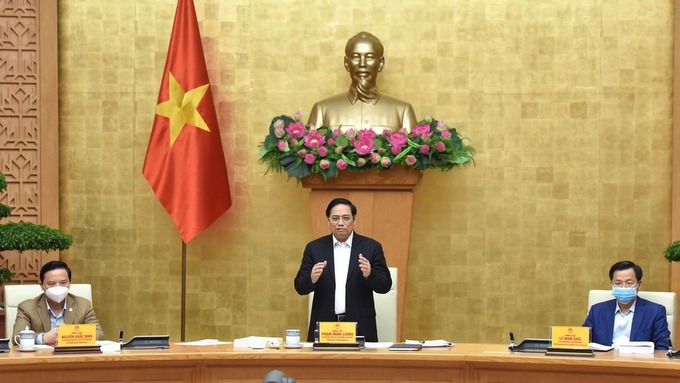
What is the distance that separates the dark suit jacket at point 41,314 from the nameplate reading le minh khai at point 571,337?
229 cm

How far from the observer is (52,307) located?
5.82 m

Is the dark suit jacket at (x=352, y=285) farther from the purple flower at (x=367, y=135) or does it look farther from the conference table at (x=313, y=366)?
the purple flower at (x=367, y=135)

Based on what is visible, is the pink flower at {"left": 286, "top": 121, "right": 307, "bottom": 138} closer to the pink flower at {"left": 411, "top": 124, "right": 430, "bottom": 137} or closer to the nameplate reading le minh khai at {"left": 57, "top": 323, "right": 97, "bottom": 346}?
the pink flower at {"left": 411, "top": 124, "right": 430, "bottom": 137}

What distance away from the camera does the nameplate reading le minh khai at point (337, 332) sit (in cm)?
518

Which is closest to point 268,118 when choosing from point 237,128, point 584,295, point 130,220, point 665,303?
point 237,128

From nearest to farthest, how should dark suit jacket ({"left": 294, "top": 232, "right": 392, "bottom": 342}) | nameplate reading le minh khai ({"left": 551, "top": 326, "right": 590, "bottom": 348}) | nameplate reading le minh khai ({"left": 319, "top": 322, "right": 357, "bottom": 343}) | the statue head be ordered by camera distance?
nameplate reading le minh khai ({"left": 551, "top": 326, "right": 590, "bottom": 348}), nameplate reading le minh khai ({"left": 319, "top": 322, "right": 357, "bottom": 343}), dark suit jacket ({"left": 294, "top": 232, "right": 392, "bottom": 342}), the statue head

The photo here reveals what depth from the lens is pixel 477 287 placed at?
26.6 feet

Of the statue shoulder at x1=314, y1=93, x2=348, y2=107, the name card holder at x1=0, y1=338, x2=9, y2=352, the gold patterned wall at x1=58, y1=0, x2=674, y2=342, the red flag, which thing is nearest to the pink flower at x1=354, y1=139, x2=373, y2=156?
the statue shoulder at x1=314, y1=93, x2=348, y2=107

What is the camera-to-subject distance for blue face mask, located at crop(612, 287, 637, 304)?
5.66 meters

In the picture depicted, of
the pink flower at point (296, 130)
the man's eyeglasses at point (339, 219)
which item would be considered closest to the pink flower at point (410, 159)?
the pink flower at point (296, 130)

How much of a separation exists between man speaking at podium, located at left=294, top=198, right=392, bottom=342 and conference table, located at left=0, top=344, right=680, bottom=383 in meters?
0.84

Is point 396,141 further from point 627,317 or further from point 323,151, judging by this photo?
point 627,317

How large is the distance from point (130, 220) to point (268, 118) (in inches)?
49.5

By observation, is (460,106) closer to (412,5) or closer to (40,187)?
(412,5)
